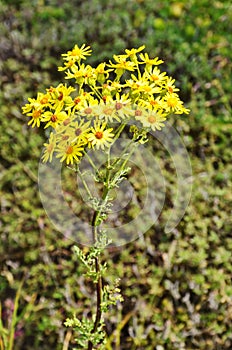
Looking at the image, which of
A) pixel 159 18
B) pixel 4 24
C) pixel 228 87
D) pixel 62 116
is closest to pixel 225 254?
pixel 228 87

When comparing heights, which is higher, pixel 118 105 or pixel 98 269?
pixel 118 105

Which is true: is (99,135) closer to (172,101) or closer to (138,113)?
(138,113)

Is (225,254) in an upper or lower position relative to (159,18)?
lower

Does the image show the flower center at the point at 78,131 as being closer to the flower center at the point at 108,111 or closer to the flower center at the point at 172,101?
the flower center at the point at 108,111

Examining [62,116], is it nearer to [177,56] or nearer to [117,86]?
[117,86]

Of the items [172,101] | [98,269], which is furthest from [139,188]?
→ [172,101]

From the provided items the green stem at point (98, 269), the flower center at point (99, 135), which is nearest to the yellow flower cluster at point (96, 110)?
the flower center at point (99, 135)

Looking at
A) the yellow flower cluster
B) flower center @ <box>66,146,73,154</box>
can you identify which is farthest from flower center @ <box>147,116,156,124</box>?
flower center @ <box>66,146,73,154</box>

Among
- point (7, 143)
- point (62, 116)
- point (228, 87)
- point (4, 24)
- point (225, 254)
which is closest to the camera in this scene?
point (62, 116)
